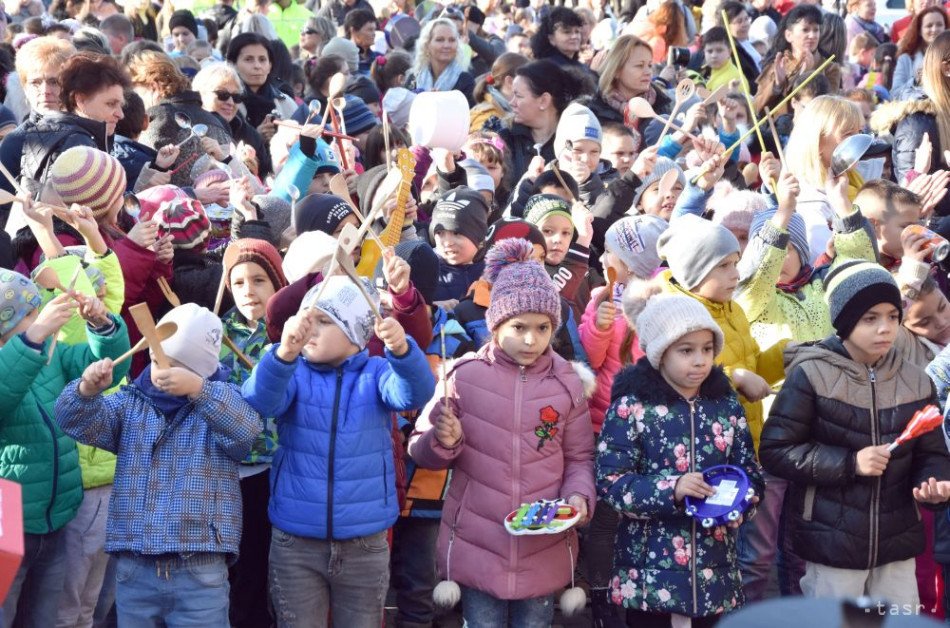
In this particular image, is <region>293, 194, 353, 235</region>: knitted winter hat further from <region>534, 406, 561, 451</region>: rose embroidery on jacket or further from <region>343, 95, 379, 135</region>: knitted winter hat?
<region>343, 95, 379, 135</region>: knitted winter hat

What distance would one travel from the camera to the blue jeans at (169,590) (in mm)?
4449

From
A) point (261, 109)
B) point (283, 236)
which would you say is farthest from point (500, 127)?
point (283, 236)

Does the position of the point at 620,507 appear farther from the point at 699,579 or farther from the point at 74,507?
the point at 74,507

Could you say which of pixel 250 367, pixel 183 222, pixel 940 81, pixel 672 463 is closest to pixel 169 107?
pixel 183 222

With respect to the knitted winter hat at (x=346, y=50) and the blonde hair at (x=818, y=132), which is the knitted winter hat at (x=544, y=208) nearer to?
the blonde hair at (x=818, y=132)

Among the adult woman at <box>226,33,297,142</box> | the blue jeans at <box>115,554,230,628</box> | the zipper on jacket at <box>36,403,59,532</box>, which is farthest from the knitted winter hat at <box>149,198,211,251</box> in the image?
the adult woman at <box>226,33,297,142</box>

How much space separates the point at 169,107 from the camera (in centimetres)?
746

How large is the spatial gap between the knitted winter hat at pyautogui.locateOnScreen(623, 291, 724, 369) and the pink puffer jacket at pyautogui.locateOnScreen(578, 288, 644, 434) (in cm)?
74

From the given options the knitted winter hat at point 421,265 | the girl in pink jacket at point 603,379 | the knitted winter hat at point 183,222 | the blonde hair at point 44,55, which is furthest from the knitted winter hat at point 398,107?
the girl in pink jacket at point 603,379

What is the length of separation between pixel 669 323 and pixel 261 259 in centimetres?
159

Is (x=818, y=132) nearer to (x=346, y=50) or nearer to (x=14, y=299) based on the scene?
(x=14, y=299)

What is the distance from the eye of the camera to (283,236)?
6.30 meters

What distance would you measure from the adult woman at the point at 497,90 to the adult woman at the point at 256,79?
127cm

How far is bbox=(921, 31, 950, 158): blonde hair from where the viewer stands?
812 centimetres
